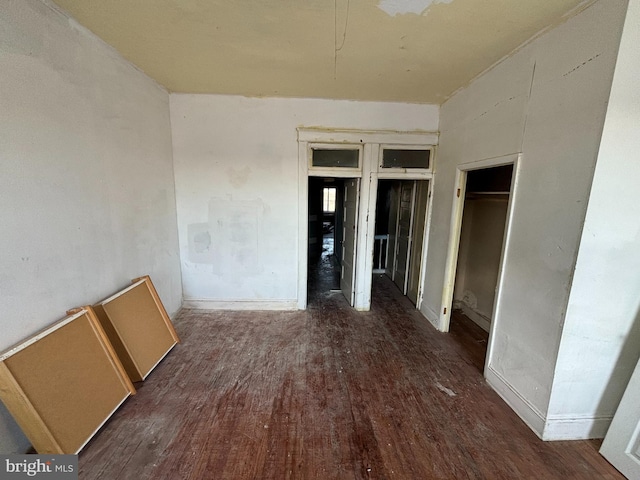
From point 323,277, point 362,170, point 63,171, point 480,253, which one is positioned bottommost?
point 323,277

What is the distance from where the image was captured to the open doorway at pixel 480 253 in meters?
3.13

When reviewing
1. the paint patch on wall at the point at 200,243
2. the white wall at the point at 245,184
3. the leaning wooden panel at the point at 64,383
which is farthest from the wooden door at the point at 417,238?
the leaning wooden panel at the point at 64,383

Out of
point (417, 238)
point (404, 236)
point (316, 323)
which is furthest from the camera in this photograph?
point (404, 236)

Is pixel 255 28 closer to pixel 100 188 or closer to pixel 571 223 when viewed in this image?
pixel 100 188

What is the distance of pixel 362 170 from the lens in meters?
3.51

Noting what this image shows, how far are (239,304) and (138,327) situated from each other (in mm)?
1419

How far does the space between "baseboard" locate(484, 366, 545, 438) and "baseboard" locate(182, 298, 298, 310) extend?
7.83 feet

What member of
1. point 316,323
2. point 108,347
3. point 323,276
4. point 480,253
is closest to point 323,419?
point 316,323

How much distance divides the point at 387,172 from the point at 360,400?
8.82ft

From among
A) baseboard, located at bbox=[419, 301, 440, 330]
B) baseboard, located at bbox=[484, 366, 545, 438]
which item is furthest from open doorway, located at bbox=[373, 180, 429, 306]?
baseboard, located at bbox=[484, 366, 545, 438]

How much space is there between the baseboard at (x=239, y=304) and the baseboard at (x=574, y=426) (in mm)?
2774

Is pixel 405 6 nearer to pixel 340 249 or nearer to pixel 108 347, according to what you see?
pixel 108 347

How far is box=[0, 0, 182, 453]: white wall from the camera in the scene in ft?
4.84

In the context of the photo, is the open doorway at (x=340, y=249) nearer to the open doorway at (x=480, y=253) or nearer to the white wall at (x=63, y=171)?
the open doorway at (x=480, y=253)
